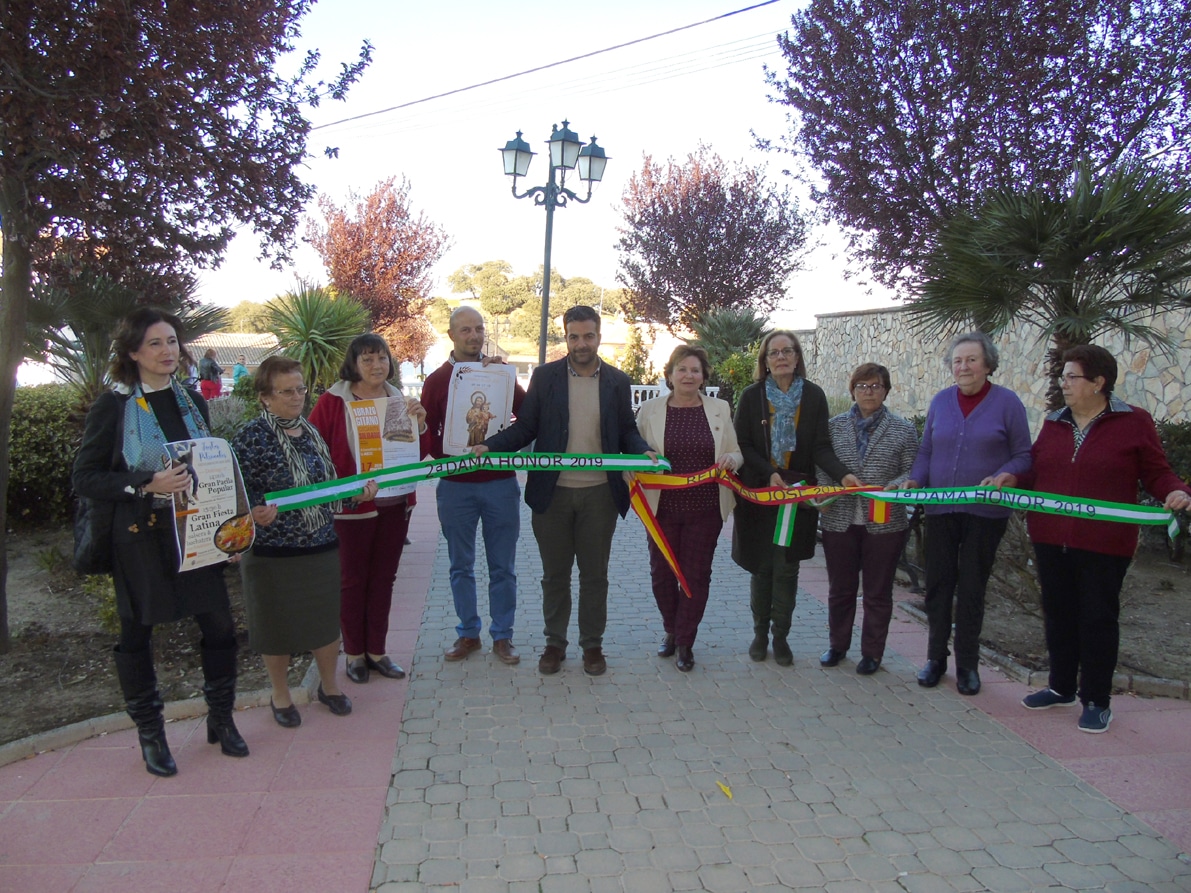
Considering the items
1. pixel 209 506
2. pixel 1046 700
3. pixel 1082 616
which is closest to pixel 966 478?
pixel 1082 616

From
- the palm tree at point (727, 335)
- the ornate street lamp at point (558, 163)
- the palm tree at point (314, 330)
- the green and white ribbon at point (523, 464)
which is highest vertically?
the ornate street lamp at point (558, 163)

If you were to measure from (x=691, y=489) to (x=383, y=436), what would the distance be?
1813 mm

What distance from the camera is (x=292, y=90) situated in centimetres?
543

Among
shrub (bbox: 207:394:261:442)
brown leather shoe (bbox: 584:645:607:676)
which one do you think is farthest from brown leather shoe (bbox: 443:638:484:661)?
shrub (bbox: 207:394:261:442)

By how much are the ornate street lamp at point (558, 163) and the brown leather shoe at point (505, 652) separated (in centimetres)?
832

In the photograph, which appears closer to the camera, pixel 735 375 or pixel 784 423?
pixel 784 423

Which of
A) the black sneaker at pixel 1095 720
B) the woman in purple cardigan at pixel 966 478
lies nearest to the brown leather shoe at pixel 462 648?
the woman in purple cardigan at pixel 966 478

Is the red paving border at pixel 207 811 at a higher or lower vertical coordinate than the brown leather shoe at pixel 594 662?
lower

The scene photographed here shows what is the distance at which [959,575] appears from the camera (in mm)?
4633

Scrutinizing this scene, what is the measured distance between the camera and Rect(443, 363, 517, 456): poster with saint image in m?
4.84

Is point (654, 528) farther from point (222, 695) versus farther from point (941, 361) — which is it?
point (941, 361)

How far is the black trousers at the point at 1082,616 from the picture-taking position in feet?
13.3

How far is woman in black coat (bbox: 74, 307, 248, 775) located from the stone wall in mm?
5627

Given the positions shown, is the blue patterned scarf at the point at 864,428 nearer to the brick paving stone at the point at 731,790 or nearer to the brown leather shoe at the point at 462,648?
the brick paving stone at the point at 731,790
